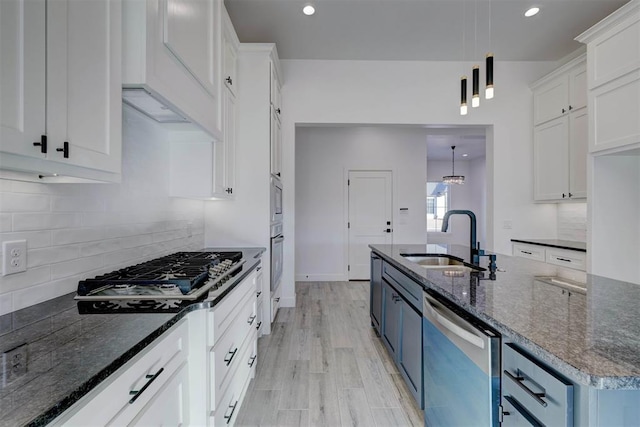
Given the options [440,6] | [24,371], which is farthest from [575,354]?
[440,6]

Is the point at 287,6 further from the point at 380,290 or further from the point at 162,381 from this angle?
the point at 162,381

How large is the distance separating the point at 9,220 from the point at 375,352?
2.55 metres

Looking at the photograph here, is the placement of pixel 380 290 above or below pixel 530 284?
below

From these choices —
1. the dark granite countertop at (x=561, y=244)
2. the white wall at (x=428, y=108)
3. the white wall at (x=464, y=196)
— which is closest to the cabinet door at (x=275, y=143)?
the white wall at (x=428, y=108)

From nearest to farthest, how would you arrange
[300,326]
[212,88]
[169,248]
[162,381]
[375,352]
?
[162,381], [212,88], [169,248], [375,352], [300,326]

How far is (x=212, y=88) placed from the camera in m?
1.91

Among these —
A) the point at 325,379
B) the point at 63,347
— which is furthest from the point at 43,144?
the point at 325,379

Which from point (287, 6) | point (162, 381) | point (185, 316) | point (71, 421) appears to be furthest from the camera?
point (287, 6)

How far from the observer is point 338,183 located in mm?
5406

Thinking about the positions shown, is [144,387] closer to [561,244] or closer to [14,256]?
[14,256]

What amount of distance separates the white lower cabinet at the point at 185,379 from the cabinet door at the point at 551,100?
4.05m

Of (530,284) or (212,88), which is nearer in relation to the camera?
(530,284)

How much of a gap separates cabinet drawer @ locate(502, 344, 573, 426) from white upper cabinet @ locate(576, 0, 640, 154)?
8.37ft

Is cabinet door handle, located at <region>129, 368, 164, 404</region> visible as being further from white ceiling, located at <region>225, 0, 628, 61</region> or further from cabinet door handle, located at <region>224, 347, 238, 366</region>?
white ceiling, located at <region>225, 0, 628, 61</region>
